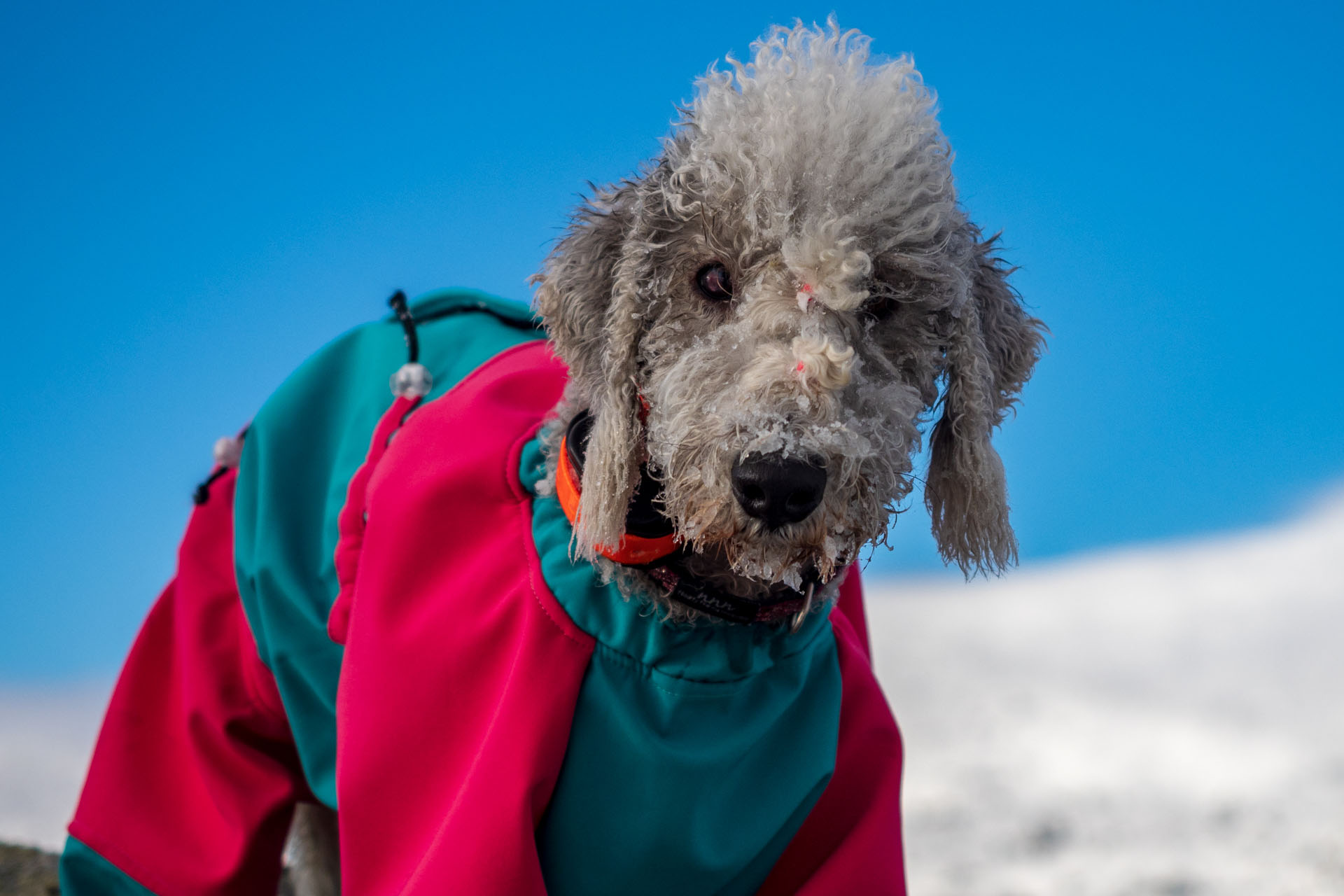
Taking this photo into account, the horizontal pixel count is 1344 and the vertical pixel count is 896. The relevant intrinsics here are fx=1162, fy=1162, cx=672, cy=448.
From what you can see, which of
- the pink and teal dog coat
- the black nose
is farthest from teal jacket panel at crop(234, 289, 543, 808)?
the black nose

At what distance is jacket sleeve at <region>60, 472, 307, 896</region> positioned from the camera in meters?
2.81

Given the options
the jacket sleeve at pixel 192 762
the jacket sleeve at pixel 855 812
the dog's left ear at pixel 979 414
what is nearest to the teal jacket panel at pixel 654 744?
the jacket sleeve at pixel 855 812

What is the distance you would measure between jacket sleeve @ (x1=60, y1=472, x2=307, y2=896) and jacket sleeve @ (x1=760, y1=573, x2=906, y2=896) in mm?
1304

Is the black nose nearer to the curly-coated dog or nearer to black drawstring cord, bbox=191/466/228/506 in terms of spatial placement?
the curly-coated dog

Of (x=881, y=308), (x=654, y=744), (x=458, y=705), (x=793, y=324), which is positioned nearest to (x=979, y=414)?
(x=881, y=308)

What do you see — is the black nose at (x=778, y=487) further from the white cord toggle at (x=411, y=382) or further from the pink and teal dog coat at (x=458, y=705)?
the white cord toggle at (x=411, y=382)

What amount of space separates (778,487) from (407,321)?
5.63ft

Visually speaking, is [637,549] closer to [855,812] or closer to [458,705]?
[458,705]

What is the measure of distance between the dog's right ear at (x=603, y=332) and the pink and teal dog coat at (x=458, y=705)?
0.71 feet

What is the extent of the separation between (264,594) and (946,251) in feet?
5.89

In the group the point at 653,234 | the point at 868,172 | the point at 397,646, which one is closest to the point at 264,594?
the point at 397,646

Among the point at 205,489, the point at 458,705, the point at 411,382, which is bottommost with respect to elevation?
the point at 458,705

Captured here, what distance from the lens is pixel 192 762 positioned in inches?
115

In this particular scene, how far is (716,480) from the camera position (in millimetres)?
1812
